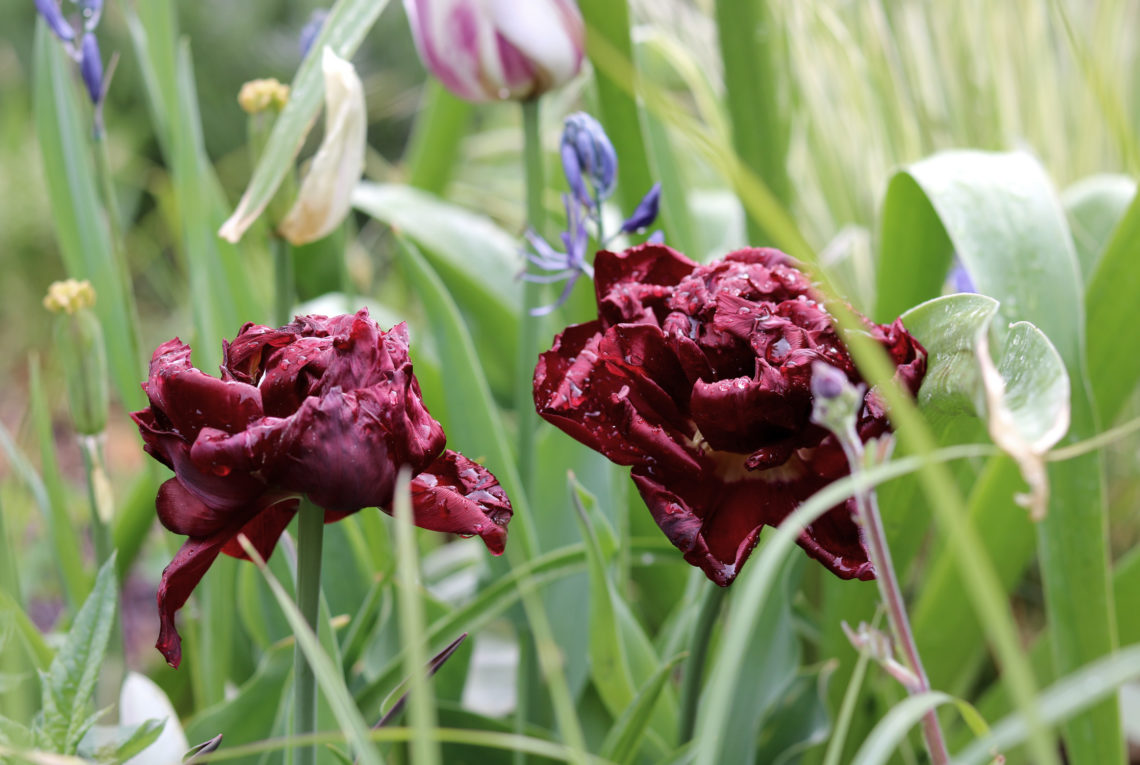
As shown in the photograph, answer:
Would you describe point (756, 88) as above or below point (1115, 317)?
above

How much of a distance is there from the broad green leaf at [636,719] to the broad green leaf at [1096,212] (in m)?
0.44

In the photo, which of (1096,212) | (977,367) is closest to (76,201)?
(977,367)

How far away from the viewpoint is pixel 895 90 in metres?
0.82

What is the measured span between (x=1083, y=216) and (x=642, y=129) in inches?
12.4

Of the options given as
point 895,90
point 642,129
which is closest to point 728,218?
point 895,90

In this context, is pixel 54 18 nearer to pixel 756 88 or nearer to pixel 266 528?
pixel 266 528

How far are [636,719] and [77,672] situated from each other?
0.21 metres

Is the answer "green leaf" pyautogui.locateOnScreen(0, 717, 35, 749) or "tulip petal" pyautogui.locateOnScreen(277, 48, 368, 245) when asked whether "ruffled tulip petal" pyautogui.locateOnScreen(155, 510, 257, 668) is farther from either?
"tulip petal" pyautogui.locateOnScreen(277, 48, 368, 245)

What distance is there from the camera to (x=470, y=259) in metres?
0.75

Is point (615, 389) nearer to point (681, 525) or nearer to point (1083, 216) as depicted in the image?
point (681, 525)

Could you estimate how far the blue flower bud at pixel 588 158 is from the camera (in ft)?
1.47

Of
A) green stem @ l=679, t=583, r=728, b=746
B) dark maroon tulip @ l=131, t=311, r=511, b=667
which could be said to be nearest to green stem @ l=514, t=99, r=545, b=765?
green stem @ l=679, t=583, r=728, b=746

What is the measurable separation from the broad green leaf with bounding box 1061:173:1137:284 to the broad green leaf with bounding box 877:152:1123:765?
0.18m

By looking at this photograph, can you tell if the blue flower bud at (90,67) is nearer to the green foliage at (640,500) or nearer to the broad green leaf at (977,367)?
the green foliage at (640,500)
